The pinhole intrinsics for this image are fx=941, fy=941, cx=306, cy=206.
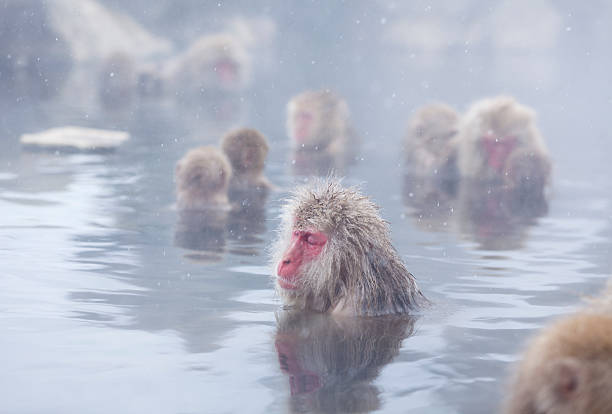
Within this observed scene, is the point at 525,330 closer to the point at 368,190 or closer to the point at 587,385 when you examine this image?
the point at 587,385

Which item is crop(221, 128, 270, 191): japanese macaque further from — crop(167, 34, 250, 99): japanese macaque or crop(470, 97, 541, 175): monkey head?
crop(167, 34, 250, 99): japanese macaque

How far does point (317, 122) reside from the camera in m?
10.4

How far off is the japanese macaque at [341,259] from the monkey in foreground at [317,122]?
21.7 feet

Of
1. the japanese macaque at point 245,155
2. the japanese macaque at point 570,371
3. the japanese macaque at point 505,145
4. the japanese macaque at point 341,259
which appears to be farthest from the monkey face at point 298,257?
the japanese macaque at point 505,145

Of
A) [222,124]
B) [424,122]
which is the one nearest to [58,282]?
[424,122]

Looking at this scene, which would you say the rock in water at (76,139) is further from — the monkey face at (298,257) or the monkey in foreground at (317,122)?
the monkey face at (298,257)

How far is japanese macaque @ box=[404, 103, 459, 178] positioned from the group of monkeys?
0.18 m

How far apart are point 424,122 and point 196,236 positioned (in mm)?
4363

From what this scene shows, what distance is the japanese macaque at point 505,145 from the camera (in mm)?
8562

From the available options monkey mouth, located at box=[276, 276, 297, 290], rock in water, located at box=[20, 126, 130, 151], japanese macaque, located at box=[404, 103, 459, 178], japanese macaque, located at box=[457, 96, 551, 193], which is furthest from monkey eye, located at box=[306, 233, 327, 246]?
rock in water, located at box=[20, 126, 130, 151]

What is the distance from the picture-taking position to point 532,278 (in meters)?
4.81

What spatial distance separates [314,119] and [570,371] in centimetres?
864

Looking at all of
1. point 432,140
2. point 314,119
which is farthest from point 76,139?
point 432,140

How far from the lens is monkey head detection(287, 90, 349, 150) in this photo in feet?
34.0
